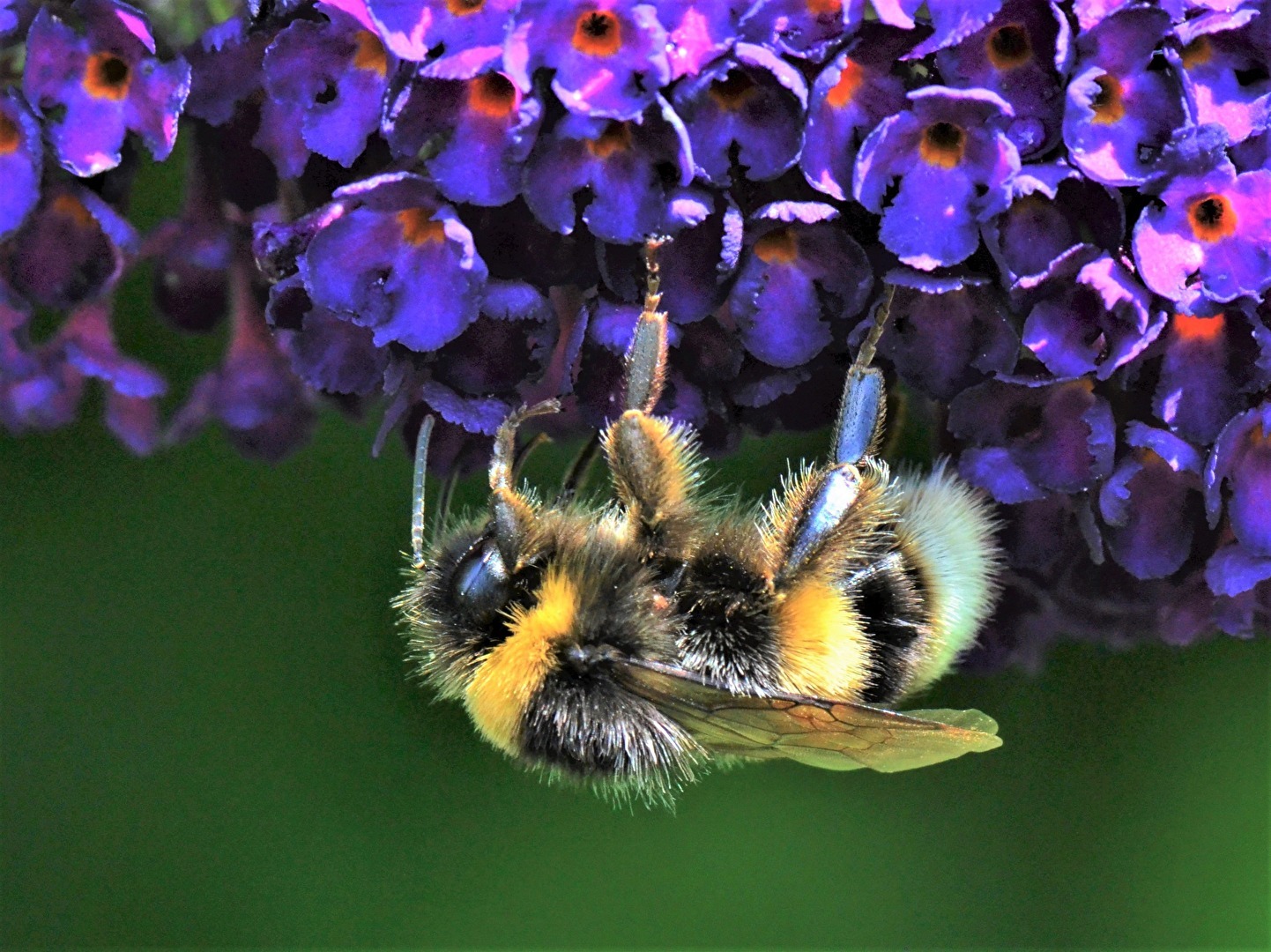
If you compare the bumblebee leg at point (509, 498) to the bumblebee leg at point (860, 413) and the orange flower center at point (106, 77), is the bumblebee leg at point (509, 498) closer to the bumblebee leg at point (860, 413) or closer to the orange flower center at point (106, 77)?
the bumblebee leg at point (860, 413)

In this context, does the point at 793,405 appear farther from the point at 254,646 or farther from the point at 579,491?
the point at 254,646

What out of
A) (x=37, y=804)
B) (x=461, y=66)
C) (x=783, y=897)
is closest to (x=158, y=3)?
(x=461, y=66)

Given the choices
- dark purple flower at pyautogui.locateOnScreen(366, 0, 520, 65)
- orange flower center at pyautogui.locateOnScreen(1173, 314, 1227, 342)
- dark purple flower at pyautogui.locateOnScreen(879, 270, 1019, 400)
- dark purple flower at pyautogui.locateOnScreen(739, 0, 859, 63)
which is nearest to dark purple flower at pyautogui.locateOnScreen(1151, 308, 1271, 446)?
orange flower center at pyautogui.locateOnScreen(1173, 314, 1227, 342)

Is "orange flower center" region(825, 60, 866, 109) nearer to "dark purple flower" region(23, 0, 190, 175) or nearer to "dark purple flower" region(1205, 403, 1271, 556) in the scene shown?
"dark purple flower" region(1205, 403, 1271, 556)

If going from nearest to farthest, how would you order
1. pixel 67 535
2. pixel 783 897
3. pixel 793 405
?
1. pixel 793 405
2. pixel 67 535
3. pixel 783 897

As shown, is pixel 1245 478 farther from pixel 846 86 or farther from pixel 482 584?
pixel 482 584

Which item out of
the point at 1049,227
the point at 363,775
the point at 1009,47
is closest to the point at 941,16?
the point at 1009,47
